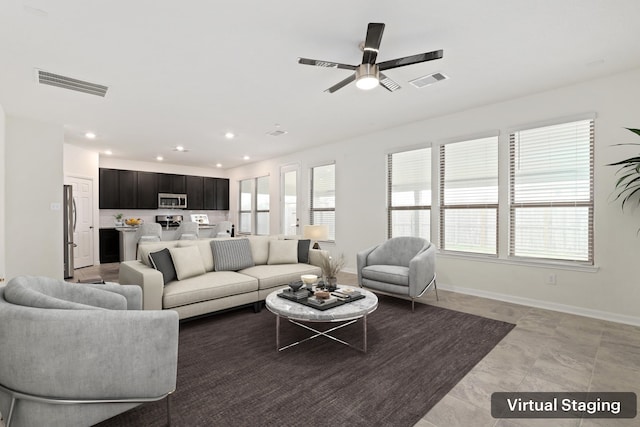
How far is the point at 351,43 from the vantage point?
2.74 metres

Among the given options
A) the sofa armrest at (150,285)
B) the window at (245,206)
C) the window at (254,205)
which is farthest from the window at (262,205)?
the sofa armrest at (150,285)

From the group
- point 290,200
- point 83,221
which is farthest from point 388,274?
point 83,221

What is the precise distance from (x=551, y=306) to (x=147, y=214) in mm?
9464

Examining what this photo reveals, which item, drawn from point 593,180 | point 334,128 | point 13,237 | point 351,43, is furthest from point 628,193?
point 13,237

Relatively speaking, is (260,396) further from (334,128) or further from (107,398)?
(334,128)

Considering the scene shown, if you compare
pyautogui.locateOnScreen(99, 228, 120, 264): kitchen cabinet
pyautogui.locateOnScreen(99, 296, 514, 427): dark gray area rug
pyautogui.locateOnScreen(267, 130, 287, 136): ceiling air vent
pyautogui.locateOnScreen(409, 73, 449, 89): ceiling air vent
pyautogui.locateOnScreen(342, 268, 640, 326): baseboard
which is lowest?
pyautogui.locateOnScreen(99, 296, 514, 427): dark gray area rug

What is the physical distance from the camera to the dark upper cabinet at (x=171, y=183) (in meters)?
8.73

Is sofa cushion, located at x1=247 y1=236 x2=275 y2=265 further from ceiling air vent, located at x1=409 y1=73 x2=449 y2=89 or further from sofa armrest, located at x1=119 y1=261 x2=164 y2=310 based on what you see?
ceiling air vent, located at x1=409 y1=73 x2=449 y2=89

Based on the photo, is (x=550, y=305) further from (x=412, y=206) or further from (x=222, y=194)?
(x=222, y=194)

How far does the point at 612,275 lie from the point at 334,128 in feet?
14.2

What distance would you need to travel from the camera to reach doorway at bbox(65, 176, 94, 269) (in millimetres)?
6805

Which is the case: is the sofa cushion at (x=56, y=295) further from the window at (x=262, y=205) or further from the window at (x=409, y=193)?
the window at (x=262, y=205)

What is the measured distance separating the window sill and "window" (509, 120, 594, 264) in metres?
0.07

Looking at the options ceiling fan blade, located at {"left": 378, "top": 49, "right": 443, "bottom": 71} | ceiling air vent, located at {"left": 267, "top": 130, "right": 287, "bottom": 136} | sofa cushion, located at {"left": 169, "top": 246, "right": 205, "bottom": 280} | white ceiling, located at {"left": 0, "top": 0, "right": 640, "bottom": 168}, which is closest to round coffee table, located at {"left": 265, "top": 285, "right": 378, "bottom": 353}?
sofa cushion, located at {"left": 169, "top": 246, "right": 205, "bottom": 280}
